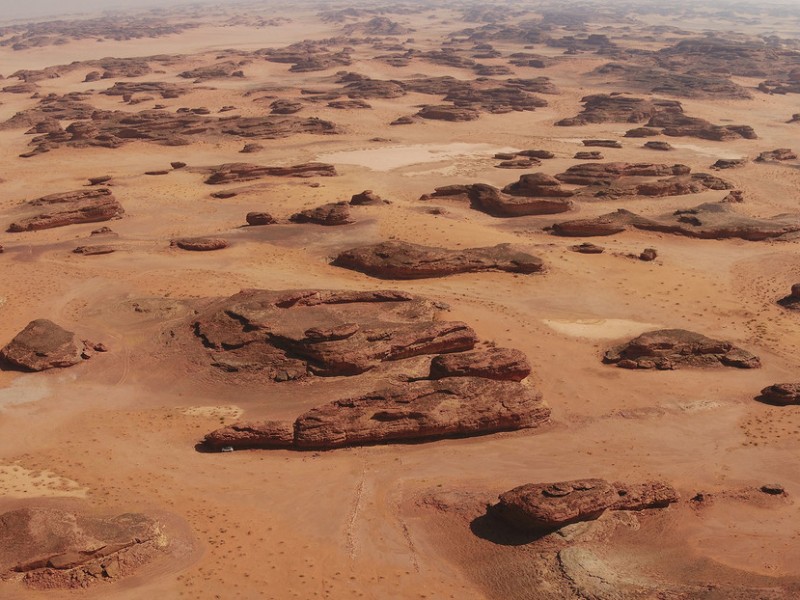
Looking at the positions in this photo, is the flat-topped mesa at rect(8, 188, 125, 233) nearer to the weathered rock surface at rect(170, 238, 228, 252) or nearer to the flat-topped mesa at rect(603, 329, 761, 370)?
the weathered rock surface at rect(170, 238, 228, 252)

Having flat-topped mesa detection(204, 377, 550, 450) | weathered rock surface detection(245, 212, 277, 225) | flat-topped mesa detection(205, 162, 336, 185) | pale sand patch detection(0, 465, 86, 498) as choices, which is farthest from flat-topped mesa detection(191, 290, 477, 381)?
flat-topped mesa detection(205, 162, 336, 185)

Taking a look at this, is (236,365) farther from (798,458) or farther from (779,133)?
(779,133)

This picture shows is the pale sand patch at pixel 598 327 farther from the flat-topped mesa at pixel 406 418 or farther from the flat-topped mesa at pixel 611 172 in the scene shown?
the flat-topped mesa at pixel 611 172

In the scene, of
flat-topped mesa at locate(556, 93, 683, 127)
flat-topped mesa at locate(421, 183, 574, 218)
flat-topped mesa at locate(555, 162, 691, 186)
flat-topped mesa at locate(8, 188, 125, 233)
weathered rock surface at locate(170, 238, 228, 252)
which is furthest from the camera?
flat-topped mesa at locate(556, 93, 683, 127)

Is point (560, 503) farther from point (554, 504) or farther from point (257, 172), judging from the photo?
point (257, 172)

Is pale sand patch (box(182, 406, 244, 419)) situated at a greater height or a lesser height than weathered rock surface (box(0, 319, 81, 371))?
lesser

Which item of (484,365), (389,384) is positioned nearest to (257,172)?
(389,384)

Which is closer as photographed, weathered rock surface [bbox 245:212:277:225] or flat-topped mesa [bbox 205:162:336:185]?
weathered rock surface [bbox 245:212:277:225]
